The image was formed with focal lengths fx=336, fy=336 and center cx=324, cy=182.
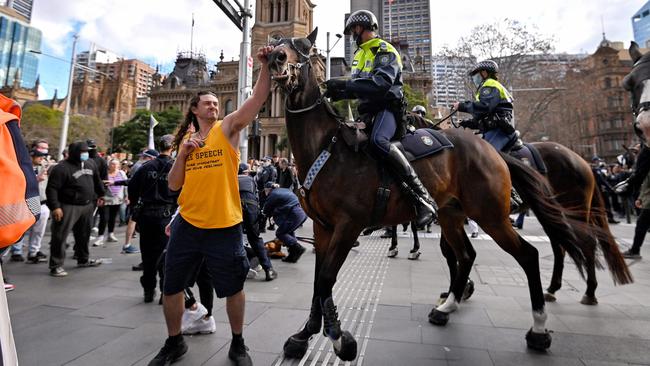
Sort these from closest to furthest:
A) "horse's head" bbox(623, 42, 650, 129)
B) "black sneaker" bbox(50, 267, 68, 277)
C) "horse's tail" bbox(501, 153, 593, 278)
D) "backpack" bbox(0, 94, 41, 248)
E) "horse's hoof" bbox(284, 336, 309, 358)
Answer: "backpack" bbox(0, 94, 41, 248) → "horse's head" bbox(623, 42, 650, 129) → "horse's hoof" bbox(284, 336, 309, 358) → "horse's tail" bbox(501, 153, 593, 278) → "black sneaker" bbox(50, 267, 68, 277)

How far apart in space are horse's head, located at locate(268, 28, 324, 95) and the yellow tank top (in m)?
0.67

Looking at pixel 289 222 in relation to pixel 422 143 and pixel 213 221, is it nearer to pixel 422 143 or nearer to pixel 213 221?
pixel 422 143

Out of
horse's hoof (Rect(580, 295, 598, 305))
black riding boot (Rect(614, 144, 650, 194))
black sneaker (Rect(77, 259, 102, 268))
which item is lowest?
horse's hoof (Rect(580, 295, 598, 305))

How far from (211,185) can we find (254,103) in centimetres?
74

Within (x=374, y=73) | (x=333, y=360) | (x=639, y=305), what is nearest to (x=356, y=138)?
(x=374, y=73)

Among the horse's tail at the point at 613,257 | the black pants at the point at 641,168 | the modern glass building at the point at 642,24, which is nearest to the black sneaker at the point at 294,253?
the horse's tail at the point at 613,257

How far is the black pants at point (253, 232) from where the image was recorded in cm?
578

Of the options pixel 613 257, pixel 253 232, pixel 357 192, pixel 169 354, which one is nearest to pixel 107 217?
pixel 253 232

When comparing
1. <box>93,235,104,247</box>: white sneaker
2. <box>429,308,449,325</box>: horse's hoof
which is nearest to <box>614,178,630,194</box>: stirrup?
<box>429,308,449,325</box>: horse's hoof

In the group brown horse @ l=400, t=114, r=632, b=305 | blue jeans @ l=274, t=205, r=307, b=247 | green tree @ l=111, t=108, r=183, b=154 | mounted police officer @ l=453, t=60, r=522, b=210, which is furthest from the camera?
green tree @ l=111, t=108, r=183, b=154

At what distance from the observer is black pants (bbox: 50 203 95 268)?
6105 millimetres

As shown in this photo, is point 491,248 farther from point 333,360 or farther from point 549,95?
point 549,95

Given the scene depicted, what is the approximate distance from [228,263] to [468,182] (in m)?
2.61

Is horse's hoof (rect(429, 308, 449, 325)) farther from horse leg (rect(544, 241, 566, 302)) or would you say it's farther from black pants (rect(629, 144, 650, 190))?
black pants (rect(629, 144, 650, 190))
